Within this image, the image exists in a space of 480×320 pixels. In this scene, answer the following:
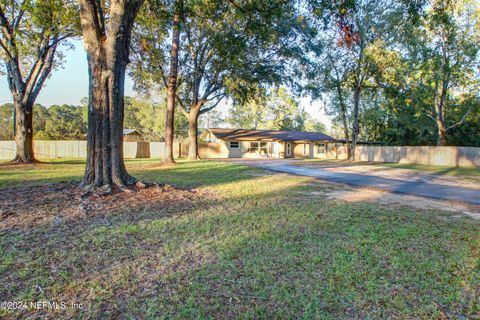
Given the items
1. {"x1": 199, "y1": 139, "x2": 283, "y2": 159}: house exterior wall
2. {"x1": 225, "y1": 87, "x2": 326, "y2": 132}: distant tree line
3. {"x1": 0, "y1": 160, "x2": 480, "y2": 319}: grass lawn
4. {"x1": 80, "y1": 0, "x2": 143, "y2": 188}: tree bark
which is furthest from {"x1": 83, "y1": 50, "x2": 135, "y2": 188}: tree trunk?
{"x1": 225, "y1": 87, "x2": 326, "y2": 132}: distant tree line

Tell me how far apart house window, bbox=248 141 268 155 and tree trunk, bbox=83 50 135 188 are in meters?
26.8

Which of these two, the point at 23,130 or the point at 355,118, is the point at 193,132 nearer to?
the point at 23,130

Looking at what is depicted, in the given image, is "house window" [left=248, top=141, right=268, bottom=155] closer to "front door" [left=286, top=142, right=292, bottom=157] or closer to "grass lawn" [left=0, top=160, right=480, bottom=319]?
"front door" [left=286, top=142, right=292, bottom=157]

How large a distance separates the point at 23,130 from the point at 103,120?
13496mm

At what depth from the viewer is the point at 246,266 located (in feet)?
9.84

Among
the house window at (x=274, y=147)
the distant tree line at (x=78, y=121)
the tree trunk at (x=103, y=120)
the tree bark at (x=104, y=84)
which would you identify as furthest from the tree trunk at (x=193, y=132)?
the distant tree line at (x=78, y=121)

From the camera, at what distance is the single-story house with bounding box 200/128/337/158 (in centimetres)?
3186

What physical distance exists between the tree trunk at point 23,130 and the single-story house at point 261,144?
676 inches

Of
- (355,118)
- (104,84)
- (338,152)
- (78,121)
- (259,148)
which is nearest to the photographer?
(104,84)

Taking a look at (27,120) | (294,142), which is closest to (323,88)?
(294,142)

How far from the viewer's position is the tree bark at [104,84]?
6.38m

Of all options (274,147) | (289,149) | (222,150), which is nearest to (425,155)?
(289,149)

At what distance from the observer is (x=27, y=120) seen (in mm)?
16172

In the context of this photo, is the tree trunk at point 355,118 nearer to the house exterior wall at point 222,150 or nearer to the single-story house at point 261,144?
the single-story house at point 261,144
